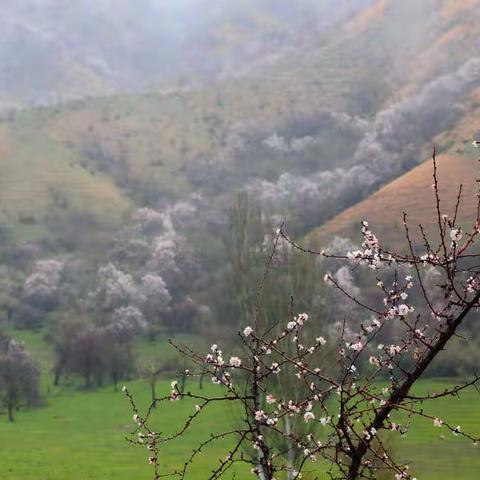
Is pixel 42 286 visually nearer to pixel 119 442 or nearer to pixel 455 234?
pixel 119 442

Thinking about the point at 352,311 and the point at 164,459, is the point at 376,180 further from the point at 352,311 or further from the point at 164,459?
the point at 164,459

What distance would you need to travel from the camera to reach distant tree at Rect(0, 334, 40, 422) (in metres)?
63.8

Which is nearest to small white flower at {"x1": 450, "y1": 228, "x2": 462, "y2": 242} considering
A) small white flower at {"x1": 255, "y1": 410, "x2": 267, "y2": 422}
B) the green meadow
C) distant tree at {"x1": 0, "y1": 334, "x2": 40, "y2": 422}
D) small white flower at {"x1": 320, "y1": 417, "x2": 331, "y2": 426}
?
small white flower at {"x1": 320, "y1": 417, "x2": 331, "y2": 426}

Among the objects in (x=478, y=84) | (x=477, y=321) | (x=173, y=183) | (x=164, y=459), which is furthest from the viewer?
(x=173, y=183)

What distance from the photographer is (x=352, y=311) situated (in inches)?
2761

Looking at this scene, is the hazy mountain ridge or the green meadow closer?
the green meadow

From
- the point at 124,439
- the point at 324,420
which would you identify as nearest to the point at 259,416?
the point at 324,420

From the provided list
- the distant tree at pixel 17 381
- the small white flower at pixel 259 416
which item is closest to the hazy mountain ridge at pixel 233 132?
the distant tree at pixel 17 381

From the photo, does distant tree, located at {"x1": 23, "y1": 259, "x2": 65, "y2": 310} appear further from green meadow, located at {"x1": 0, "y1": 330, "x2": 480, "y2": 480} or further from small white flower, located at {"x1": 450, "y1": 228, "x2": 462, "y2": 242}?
small white flower, located at {"x1": 450, "y1": 228, "x2": 462, "y2": 242}

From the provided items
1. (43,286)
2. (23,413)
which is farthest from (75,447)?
(43,286)

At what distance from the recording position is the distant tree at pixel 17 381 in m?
63.8

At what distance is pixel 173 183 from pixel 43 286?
50.8 m

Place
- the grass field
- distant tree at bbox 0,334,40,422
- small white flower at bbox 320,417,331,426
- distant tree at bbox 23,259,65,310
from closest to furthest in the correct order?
small white flower at bbox 320,417,331,426, the grass field, distant tree at bbox 0,334,40,422, distant tree at bbox 23,259,65,310

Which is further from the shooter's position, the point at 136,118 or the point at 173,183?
the point at 136,118
